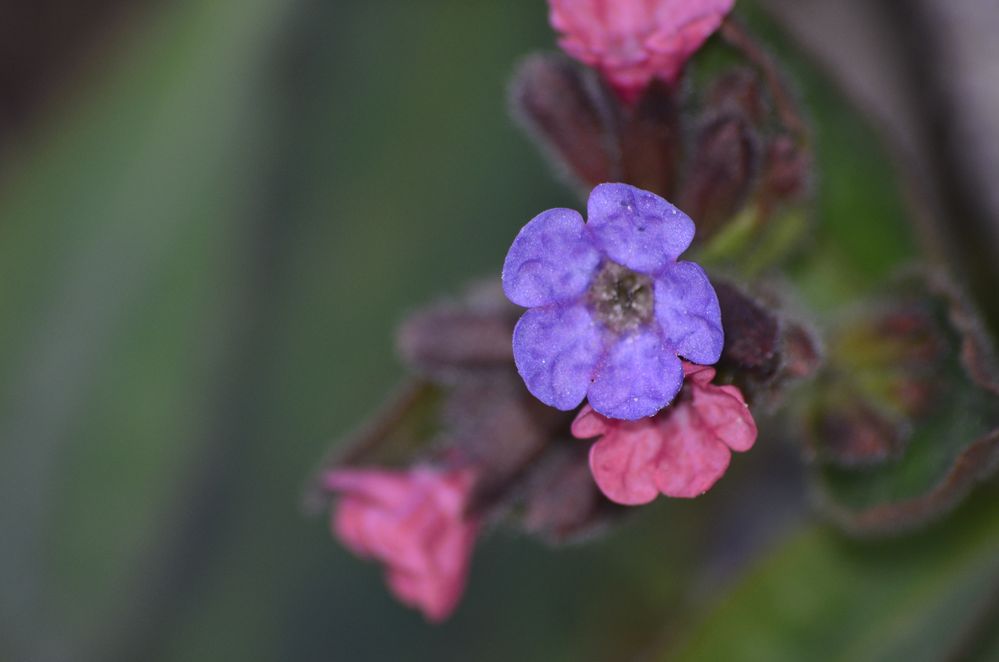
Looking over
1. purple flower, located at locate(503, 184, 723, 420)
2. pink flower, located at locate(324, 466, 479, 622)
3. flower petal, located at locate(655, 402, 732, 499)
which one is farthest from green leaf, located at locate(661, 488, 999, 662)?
purple flower, located at locate(503, 184, 723, 420)

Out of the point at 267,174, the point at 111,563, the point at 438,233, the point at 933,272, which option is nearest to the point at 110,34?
the point at 267,174

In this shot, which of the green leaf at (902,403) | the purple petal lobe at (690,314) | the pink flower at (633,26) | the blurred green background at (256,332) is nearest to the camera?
the purple petal lobe at (690,314)

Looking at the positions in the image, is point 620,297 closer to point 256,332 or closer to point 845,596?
point 845,596

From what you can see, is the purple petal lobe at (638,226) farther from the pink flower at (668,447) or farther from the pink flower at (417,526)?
the pink flower at (417,526)

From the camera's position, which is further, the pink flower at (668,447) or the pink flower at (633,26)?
the pink flower at (633,26)

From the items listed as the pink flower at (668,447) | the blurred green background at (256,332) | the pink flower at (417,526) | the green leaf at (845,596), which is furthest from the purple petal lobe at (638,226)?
the blurred green background at (256,332)

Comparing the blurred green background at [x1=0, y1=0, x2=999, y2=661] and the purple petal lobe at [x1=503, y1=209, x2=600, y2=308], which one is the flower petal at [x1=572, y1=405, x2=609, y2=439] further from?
the blurred green background at [x1=0, y1=0, x2=999, y2=661]
